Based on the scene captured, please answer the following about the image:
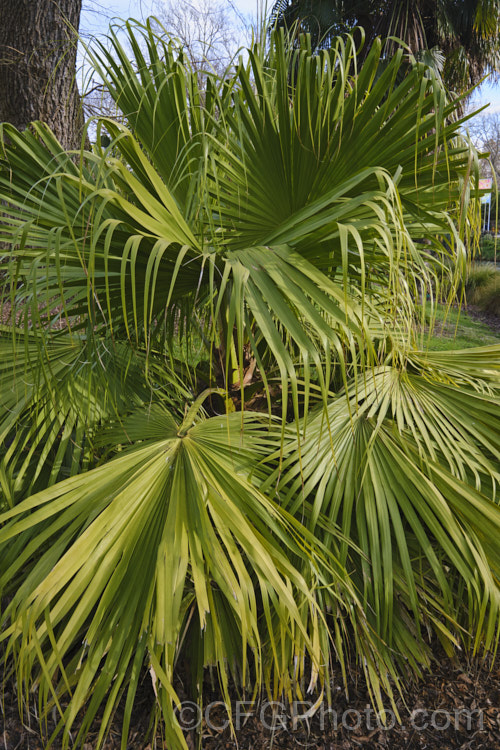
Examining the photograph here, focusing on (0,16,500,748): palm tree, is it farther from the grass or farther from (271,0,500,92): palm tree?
(271,0,500,92): palm tree

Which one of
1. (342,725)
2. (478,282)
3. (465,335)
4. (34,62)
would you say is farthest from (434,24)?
(342,725)

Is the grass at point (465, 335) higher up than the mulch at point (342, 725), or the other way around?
the grass at point (465, 335)

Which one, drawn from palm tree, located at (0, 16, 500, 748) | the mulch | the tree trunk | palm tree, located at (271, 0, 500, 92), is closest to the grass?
palm tree, located at (271, 0, 500, 92)

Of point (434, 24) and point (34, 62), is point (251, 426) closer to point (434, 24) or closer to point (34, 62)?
point (34, 62)

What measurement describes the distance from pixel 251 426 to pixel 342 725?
3.08ft

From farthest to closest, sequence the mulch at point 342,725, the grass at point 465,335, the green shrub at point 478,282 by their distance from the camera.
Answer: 1. the green shrub at point 478,282
2. the grass at point 465,335
3. the mulch at point 342,725

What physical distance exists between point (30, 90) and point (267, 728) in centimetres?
332

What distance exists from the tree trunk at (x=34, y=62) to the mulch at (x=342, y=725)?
9.35 feet

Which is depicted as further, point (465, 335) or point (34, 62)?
point (465, 335)

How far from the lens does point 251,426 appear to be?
5.23ft

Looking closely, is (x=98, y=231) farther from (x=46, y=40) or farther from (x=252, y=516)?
(x=46, y=40)

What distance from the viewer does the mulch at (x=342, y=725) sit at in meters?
1.44

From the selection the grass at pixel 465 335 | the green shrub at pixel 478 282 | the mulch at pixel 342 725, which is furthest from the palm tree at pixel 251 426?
the green shrub at pixel 478 282

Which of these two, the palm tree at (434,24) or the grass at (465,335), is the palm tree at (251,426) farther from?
the palm tree at (434,24)
